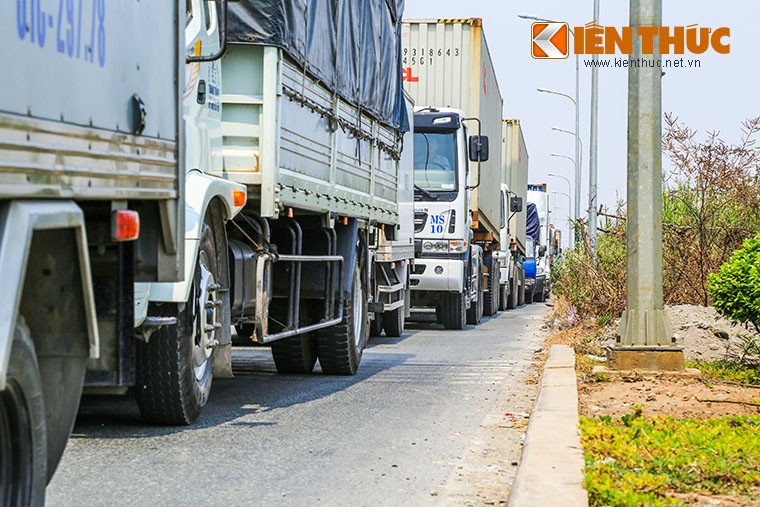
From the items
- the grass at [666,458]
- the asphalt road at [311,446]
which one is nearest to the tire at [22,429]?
the asphalt road at [311,446]

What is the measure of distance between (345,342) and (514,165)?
2437 cm

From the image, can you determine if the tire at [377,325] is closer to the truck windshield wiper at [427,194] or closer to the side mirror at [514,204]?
the truck windshield wiper at [427,194]

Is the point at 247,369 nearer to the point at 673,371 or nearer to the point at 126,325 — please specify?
the point at 673,371

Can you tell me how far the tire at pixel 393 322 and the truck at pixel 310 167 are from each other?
3151mm

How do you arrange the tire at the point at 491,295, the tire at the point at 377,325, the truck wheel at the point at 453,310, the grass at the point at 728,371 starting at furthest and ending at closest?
the tire at the point at 491,295, the truck wheel at the point at 453,310, the tire at the point at 377,325, the grass at the point at 728,371

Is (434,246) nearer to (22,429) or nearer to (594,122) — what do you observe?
(594,122)

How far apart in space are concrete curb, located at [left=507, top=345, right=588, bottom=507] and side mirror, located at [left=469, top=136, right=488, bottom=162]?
10998 mm

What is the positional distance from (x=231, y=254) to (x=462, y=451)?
2.30 metres

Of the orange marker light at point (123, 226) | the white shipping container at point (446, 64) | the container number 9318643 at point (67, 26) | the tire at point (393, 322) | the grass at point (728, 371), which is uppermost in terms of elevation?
the white shipping container at point (446, 64)

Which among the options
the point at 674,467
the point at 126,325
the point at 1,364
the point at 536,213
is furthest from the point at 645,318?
the point at 536,213

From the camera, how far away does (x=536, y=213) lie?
43.4m

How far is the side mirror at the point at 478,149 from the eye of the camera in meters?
20.0

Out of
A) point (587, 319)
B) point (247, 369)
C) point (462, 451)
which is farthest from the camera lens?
point (587, 319)

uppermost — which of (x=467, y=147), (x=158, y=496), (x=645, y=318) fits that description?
(x=467, y=147)
